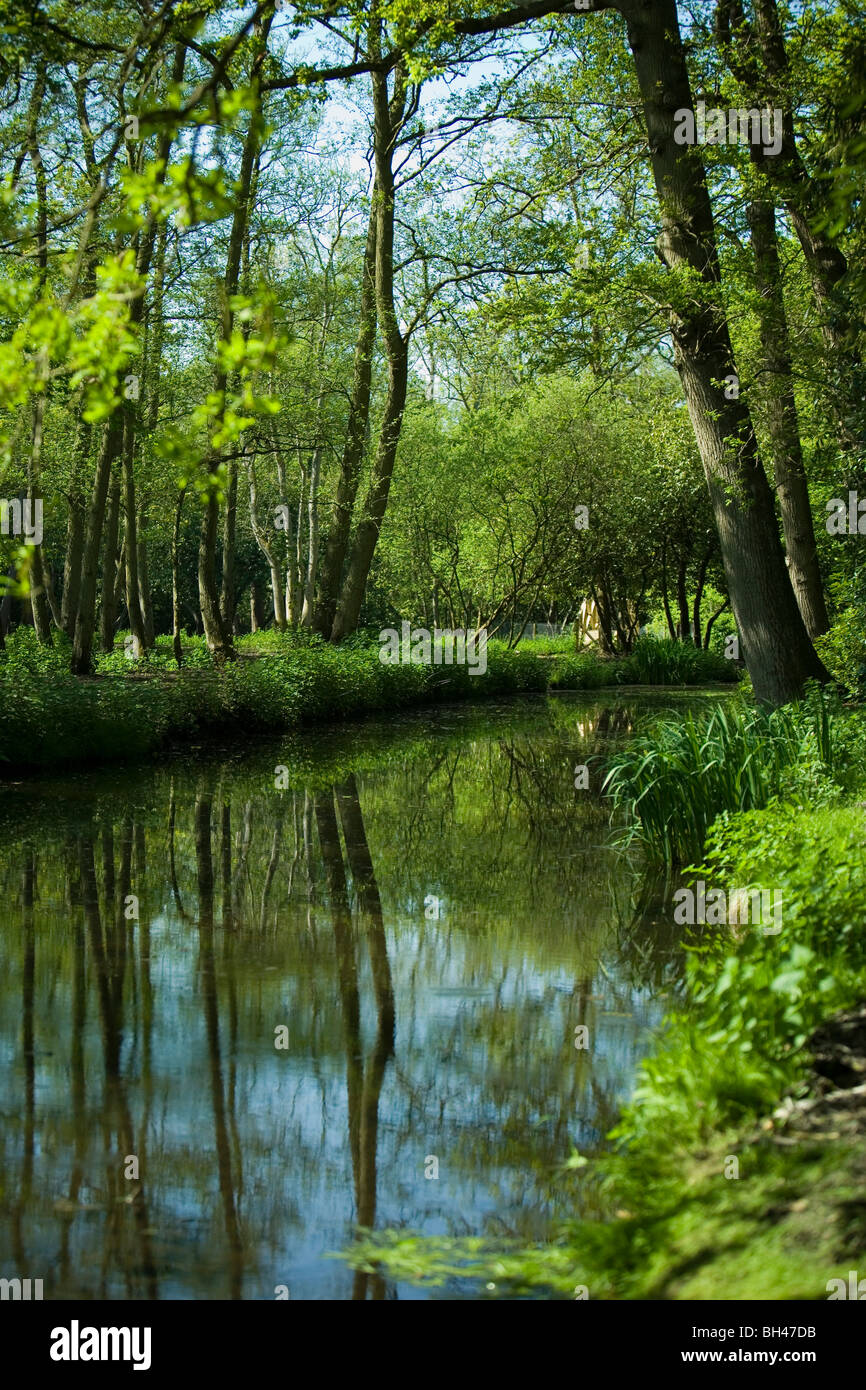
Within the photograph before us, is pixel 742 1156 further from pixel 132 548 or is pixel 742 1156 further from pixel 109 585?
pixel 109 585

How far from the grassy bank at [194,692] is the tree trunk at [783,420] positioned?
7.94 meters

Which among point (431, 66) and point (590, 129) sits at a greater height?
point (590, 129)

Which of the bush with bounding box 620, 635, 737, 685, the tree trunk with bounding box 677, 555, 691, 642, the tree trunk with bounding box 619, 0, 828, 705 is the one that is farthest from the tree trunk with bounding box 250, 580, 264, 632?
the tree trunk with bounding box 619, 0, 828, 705

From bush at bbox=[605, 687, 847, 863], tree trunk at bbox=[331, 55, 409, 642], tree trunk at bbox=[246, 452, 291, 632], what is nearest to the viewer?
bush at bbox=[605, 687, 847, 863]

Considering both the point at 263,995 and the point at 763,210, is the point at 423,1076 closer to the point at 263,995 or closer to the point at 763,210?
the point at 263,995

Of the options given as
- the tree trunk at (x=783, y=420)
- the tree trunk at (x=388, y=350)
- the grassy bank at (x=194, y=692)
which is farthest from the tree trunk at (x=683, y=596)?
the tree trunk at (x=783, y=420)

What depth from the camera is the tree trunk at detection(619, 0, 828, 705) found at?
1135 cm

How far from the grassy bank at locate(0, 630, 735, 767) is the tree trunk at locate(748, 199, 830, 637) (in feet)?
26.1

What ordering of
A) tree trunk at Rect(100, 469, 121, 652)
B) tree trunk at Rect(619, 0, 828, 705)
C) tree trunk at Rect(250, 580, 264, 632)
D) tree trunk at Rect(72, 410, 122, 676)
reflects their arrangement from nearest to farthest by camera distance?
tree trunk at Rect(619, 0, 828, 705) → tree trunk at Rect(72, 410, 122, 676) → tree trunk at Rect(100, 469, 121, 652) → tree trunk at Rect(250, 580, 264, 632)

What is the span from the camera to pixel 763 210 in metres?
14.3

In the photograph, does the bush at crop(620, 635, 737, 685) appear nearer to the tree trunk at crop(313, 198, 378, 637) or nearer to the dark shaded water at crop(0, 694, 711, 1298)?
the tree trunk at crop(313, 198, 378, 637)

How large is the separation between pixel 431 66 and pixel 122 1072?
889 cm
